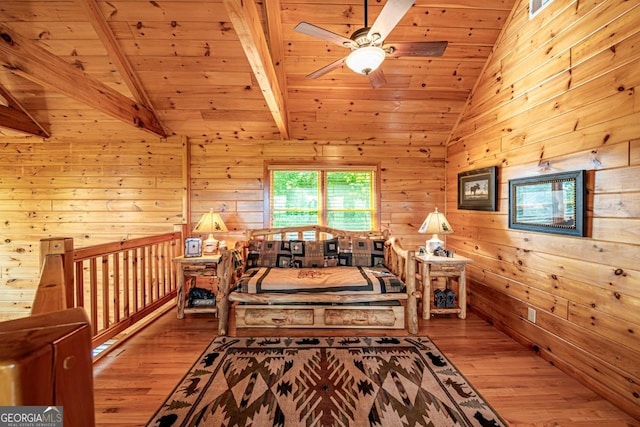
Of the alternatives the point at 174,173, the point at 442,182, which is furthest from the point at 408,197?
the point at 174,173

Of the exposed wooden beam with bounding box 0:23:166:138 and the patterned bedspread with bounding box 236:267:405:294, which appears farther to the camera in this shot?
the patterned bedspread with bounding box 236:267:405:294

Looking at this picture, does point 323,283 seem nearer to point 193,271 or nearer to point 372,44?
point 193,271

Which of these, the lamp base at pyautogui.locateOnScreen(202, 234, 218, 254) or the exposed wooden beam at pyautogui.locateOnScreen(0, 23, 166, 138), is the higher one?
the exposed wooden beam at pyautogui.locateOnScreen(0, 23, 166, 138)

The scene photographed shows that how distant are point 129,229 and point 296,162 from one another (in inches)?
102

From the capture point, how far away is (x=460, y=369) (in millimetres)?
2180

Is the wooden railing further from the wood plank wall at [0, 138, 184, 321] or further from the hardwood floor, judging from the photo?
the wood plank wall at [0, 138, 184, 321]

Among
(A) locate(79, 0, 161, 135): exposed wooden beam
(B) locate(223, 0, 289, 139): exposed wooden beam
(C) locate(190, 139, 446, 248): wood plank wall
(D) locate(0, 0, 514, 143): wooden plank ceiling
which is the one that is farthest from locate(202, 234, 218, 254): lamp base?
(A) locate(79, 0, 161, 135): exposed wooden beam

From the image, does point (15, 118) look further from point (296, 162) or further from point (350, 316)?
point (350, 316)

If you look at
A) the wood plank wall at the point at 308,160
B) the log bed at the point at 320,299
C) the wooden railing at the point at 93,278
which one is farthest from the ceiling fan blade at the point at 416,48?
the wooden railing at the point at 93,278

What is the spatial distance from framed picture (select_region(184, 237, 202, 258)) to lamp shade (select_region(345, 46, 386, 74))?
2569mm

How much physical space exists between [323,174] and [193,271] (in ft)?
7.06

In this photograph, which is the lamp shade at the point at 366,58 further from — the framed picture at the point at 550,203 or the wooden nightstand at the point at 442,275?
the wooden nightstand at the point at 442,275

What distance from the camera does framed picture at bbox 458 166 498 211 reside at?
9.91ft

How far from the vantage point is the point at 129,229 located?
3988mm
